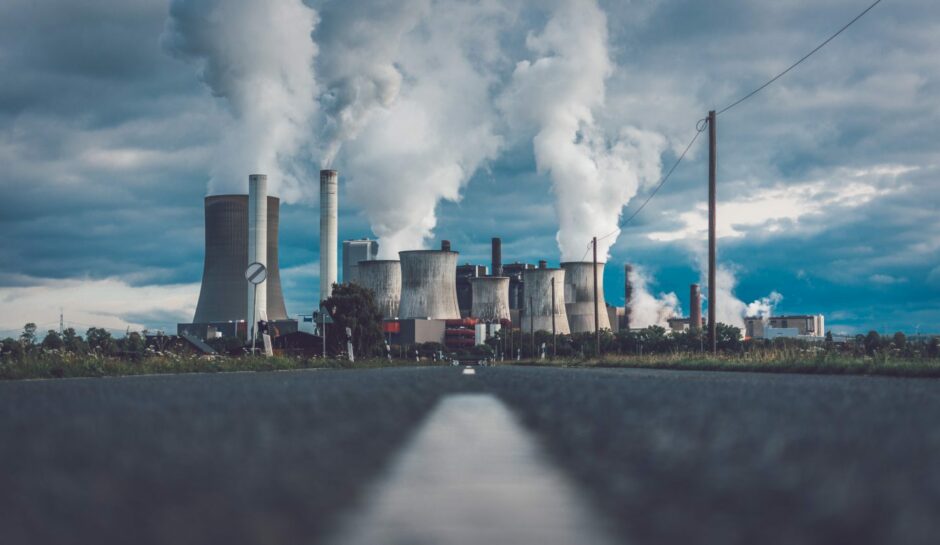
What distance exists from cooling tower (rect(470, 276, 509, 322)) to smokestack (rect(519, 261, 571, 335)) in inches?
138

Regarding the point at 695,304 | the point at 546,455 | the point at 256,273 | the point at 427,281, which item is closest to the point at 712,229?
the point at 256,273

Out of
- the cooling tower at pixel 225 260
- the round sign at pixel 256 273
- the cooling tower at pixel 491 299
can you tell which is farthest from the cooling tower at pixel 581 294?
the round sign at pixel 256 273

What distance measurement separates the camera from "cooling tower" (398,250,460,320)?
73125 millimetres

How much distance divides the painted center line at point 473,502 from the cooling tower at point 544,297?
8050cm

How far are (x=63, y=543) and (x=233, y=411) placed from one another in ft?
13.5

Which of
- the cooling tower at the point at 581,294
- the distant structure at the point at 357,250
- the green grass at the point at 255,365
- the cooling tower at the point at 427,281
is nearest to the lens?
the green grass at the point at 255,365

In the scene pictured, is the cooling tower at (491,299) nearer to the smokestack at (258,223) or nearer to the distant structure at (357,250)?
the smokestack at (258,223)

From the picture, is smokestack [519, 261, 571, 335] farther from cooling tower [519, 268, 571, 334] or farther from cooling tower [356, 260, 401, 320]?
cooling tower [356, 260, 401, 320]

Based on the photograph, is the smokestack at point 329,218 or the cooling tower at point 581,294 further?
the smokestack at point 329,218

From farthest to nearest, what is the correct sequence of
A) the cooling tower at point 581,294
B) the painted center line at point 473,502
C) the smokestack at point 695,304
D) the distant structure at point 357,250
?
the distant structure at point 357,250, the smokestack at point 695,304, the cooling tower at point 581,294, the painted center line at point 473,502

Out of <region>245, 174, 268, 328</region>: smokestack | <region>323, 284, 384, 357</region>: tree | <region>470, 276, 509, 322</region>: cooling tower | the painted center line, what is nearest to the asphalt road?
the painted center line

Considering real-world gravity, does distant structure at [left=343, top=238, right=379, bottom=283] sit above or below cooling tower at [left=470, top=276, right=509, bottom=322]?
above

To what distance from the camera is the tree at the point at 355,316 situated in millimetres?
65125

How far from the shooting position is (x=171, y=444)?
3.84 m
